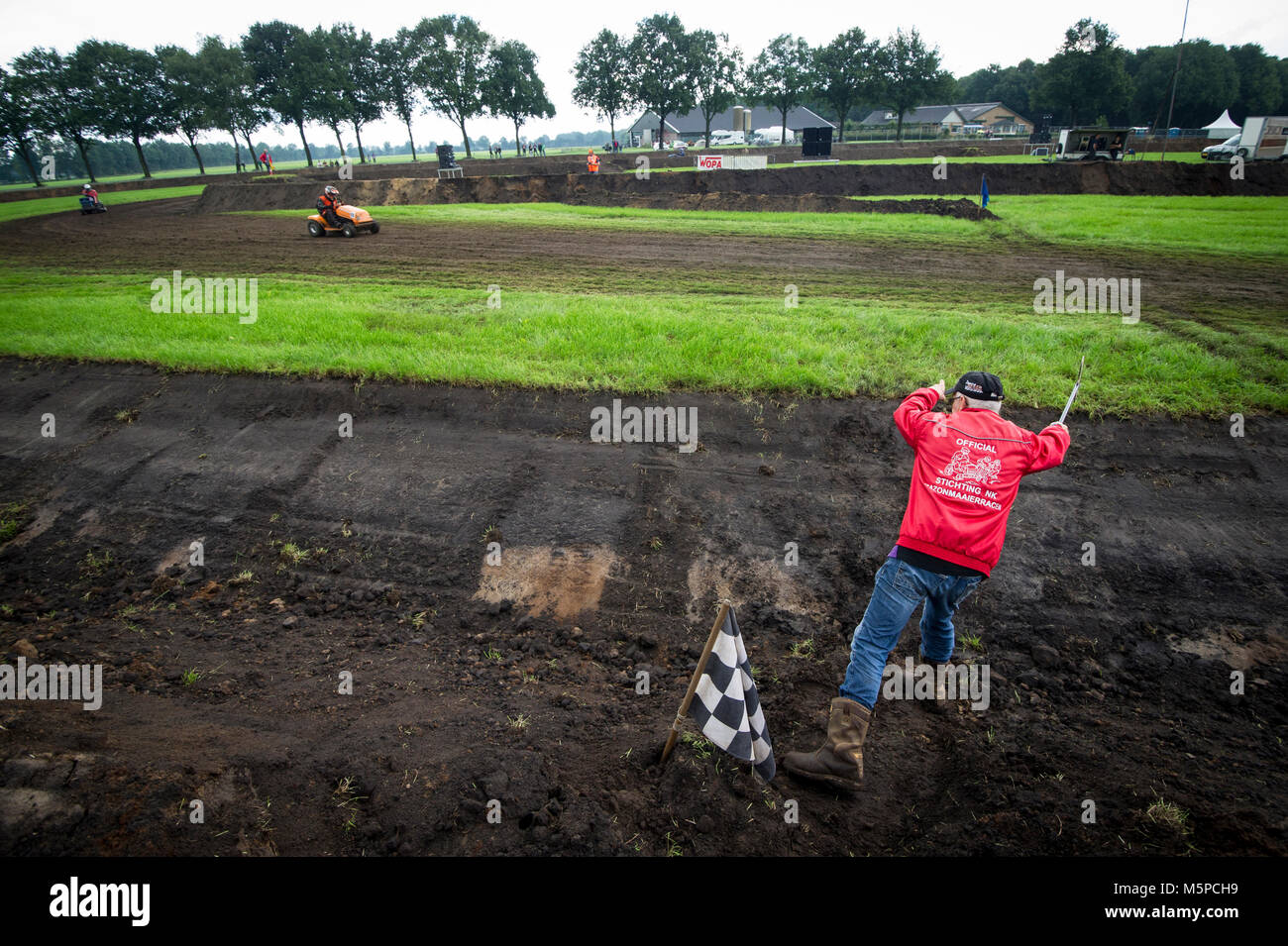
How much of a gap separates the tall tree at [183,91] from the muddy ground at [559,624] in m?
60.9

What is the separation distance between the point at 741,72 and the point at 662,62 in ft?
27.6

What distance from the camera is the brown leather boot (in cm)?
388

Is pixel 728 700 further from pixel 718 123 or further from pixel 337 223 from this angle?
pixel 718 123

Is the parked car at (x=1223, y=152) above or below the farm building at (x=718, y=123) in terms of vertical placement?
below

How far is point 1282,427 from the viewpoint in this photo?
24.6 feet

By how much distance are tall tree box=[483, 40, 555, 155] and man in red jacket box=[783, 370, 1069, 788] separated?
230ft

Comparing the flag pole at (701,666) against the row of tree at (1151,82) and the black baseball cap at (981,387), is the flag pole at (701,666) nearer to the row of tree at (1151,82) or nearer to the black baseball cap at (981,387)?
the black baseball cap at (981,387)

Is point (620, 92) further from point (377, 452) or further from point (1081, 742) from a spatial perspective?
point (1081, 742)

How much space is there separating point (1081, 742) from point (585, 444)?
5649 mm

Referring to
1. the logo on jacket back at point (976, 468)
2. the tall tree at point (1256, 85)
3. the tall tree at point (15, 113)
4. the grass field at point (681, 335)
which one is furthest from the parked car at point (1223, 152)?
the tall tree at point (15, 113)

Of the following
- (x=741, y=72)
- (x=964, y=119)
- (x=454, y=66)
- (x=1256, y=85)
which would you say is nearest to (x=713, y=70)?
(x=741, y=72)

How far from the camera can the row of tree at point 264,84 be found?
5172 cm

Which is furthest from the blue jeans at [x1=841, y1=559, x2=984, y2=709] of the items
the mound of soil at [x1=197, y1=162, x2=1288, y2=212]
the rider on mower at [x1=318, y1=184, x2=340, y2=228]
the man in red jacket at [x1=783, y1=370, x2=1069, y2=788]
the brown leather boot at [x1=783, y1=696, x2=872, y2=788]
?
the mound of soil at [x1=197, y1=162, x2=1288, y2=212]

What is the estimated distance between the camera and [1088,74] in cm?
5944
